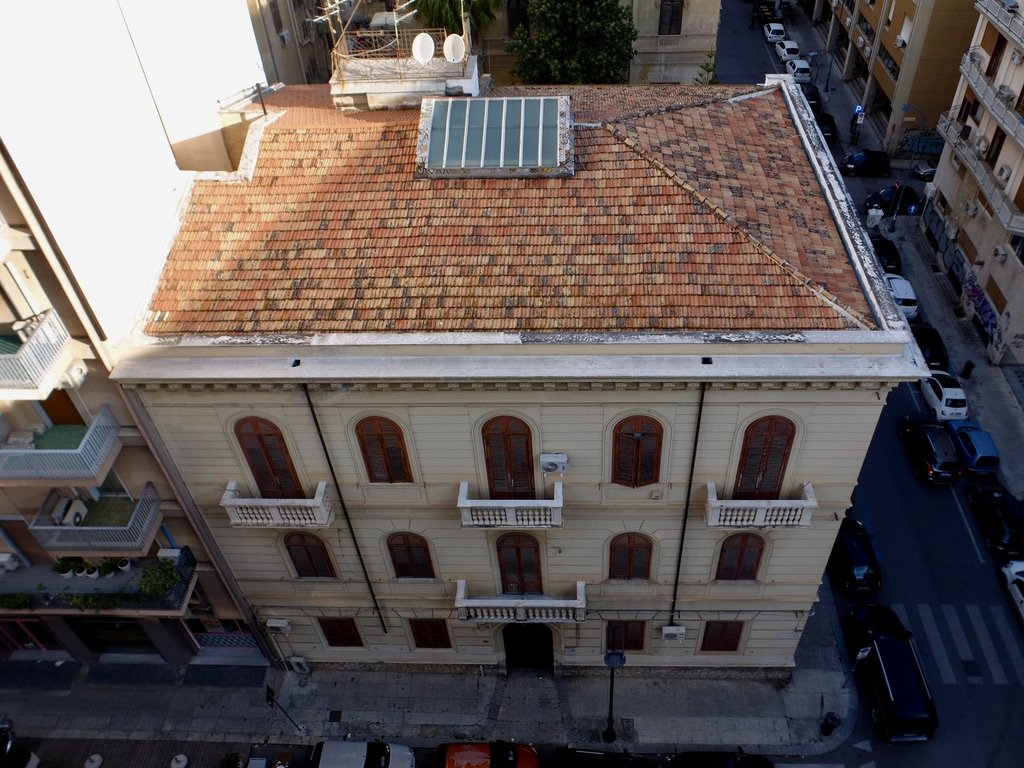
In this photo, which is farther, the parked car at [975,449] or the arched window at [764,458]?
the parked car at [975,449]

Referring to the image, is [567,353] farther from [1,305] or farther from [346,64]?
[1,305]

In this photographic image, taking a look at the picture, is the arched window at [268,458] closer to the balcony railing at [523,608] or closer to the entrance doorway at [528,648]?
the balcony railing at [523,608]

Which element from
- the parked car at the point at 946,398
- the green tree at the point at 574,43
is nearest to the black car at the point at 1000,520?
the parked car at the point at 946,398

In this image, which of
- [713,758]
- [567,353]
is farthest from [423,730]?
[567,353]

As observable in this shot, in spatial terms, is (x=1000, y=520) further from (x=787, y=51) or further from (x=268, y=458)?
(x=787, y=51)

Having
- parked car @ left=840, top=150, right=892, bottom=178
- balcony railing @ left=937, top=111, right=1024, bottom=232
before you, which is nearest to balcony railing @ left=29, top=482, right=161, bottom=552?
balcony railing @ left=937, top=111, right=1024, bottom=232

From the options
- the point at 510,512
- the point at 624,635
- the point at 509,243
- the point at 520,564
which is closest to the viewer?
the point at 509,243

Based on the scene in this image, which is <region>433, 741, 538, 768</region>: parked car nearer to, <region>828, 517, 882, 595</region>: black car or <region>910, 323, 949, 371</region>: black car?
<region>828, 517, 882, 595</region>: black car

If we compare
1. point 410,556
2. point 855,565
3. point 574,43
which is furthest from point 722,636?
point 574,43
